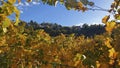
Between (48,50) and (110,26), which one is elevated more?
(110,26)

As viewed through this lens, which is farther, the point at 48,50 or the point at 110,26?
the point at 48,50

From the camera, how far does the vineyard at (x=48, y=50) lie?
453cm

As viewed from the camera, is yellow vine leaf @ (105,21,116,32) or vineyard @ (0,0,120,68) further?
vineyard @ (0,0,120,68)

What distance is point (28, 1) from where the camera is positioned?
23.7 feet

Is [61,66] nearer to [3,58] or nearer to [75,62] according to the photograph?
[75,62]

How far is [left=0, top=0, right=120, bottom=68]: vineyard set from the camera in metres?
4.53

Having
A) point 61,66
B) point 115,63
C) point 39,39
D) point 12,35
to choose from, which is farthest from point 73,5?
point 39,39

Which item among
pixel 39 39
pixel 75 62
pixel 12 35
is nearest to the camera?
pixel 75 62

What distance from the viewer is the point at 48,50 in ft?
34.2

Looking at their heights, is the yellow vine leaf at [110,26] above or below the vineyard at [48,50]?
above

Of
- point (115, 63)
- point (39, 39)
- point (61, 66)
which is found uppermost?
point (115, 63)

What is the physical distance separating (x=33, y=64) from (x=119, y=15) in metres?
4.34

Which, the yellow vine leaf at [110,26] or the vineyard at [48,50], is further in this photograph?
the vineyard at [48,50]

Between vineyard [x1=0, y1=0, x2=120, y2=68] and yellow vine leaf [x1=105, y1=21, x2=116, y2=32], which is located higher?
yellow vine leaf [x1=105, y1=21, x2=116, y2=32]
